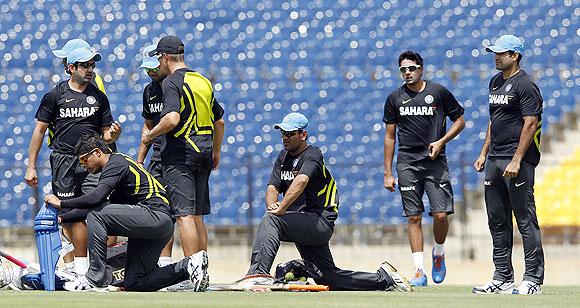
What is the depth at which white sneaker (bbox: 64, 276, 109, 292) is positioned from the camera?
9695 millimetres

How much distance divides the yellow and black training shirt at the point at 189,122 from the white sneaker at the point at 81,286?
51.7 inches

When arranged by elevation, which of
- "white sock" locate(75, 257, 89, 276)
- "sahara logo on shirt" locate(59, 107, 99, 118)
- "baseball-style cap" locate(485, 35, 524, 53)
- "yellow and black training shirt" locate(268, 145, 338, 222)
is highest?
"baseball-style cap" locate(485, 35, 524, 53)

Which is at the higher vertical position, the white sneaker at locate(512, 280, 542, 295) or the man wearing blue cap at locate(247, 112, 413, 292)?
the man wearing blue cap at locate(247, 112, 413, 292)

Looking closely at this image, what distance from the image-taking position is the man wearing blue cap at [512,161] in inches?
389

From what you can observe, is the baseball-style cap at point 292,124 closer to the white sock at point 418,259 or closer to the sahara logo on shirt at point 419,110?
the sahara logo on shirt at point 419,110

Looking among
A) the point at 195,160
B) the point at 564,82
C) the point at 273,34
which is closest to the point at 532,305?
the point at 195,160

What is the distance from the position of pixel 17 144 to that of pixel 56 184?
8.73 metres

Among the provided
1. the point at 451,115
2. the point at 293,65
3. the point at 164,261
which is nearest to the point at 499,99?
the point at 451,115

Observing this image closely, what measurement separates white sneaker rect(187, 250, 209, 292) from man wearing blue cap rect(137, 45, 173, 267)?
142cm

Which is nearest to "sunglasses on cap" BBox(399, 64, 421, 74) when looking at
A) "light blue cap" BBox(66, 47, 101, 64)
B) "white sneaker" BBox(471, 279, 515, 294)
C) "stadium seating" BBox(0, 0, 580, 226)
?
"white sneaker" BBox(471, 279, 515, 294)

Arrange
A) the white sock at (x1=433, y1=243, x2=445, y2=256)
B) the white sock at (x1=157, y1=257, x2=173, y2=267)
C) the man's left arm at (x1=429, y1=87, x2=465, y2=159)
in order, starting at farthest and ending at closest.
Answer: the white sock at (x1=433, y1=243, x2=445, y2=256) < the man's left arm at (x1=429, y1=87, x2=465, y2=159) < the white sock at (x1=157, y1=257, x2=173, y2=267)

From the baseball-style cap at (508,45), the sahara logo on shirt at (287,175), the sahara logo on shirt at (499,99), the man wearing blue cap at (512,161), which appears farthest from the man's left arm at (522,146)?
the sahara logo on shirt at (287,175)

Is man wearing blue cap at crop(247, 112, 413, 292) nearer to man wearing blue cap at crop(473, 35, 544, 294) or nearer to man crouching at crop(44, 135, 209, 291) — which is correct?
man crouching at crop(44, 135, 209, 291)

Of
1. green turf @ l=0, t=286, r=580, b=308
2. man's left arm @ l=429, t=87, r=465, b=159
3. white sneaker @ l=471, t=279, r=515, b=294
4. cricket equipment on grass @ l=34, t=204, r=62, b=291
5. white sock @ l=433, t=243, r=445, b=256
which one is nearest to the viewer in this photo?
green turf @ l=0, t=286, r=580, b=308
